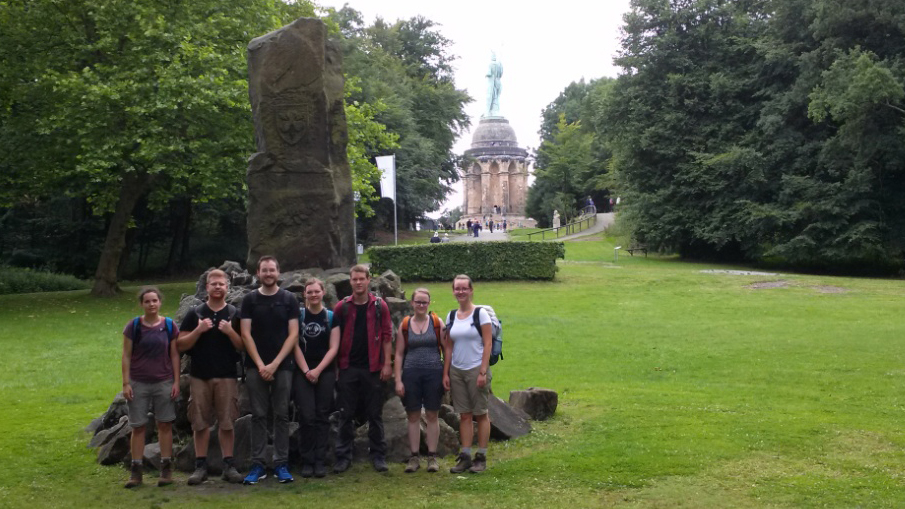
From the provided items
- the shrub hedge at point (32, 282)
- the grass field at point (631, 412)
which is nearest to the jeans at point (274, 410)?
the grass field at point (631, 412)

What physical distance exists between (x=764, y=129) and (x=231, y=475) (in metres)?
33.8

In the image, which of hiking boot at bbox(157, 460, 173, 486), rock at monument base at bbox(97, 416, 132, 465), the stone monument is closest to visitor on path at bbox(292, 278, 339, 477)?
hiking boot at bbox(157, 460, 173, 486)

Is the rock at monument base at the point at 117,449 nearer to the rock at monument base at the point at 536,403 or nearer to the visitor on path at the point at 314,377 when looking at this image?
the visitor on path at the point at 314,377

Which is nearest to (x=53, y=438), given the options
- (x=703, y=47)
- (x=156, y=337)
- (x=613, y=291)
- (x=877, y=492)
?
(x=156, y=337)

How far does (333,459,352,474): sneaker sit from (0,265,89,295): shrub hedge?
27242 mm

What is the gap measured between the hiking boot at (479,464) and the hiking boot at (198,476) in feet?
8.57

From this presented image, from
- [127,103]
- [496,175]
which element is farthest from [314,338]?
[496,175]

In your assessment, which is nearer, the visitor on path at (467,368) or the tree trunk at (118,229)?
the visitor on path at (467,368)

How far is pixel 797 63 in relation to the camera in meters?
36.0

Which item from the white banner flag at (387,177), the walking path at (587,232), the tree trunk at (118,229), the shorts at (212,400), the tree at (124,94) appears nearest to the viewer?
the shorts at (212,400)

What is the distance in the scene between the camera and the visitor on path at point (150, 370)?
306 inches

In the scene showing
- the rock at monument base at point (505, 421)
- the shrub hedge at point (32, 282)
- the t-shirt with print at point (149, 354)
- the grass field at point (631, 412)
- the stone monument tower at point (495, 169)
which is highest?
the stone monument tower at point (495, 169)

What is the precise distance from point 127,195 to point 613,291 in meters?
15.3

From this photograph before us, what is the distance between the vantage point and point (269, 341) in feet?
25.9
